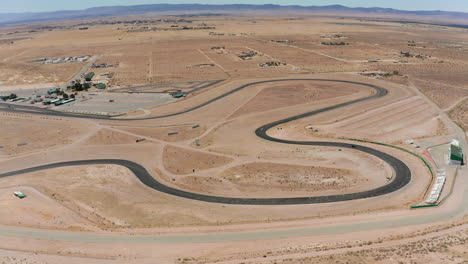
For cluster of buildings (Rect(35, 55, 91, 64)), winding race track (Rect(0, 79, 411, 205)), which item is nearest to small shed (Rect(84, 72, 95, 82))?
cluster of buildings (Rect(35, 55, 91, 64))

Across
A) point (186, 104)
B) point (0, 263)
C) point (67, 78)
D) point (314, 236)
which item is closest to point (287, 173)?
point (314, 236)

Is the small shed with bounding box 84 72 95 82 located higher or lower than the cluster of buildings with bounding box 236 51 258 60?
lower

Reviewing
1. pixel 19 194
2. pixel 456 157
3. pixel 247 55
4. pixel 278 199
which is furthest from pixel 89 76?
pixel 456 157

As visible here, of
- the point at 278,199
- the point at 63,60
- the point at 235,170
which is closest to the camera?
the point at 278,199

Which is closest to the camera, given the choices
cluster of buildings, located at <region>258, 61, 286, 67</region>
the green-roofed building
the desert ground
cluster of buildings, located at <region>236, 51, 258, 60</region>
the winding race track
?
the desert ground

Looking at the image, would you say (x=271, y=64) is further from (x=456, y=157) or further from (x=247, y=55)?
(x=456, y=157)

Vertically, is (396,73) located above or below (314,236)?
above

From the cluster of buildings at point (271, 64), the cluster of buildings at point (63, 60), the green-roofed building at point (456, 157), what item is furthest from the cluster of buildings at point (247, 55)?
the green-roofed building at point (456, 157)

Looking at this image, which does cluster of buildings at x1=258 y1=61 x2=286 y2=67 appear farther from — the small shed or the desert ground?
the small shed

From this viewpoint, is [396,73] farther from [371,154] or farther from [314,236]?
Result: [314,236]
